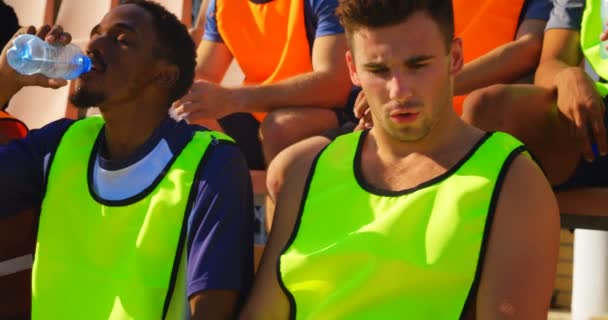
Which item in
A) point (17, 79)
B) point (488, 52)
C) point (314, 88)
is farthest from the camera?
point (314, 88)

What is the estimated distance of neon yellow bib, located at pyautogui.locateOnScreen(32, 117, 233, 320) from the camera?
2492mm

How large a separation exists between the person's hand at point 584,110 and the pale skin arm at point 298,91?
0.86 metres

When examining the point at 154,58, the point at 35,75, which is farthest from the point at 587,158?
the point at 35,75

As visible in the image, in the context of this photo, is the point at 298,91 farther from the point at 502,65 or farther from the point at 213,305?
the point at 213,305

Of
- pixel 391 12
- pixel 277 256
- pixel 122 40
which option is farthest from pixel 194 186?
pixel 391 12

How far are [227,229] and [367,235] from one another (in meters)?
0.40

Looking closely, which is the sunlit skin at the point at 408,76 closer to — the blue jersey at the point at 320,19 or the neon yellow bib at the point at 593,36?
the neon yellow bib at the point at 593,36

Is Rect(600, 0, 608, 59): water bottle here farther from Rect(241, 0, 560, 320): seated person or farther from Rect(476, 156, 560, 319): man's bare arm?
Rect(476, 156, 560, 319): man's bare arm

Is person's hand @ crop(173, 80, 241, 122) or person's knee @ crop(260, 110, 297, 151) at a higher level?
person's hand @ crop(173, 80, 241, 122)

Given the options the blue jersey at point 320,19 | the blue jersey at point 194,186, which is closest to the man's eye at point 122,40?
the blue jersey at point 194,186

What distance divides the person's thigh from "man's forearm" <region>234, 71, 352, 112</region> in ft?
2.17

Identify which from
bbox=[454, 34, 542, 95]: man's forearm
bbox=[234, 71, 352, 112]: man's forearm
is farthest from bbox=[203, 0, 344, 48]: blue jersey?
bbox=[454, 34, 542, 95]: man's forearm

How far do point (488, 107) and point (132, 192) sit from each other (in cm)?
96

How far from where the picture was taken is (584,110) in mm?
2637
